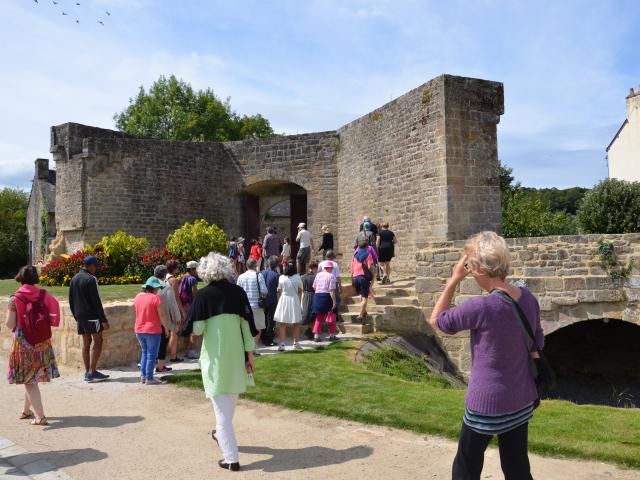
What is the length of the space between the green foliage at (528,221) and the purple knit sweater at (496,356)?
25490 mm

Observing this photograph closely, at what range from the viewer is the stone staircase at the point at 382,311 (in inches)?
407

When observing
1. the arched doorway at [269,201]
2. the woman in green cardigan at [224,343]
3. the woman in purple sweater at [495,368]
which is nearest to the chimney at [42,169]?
the arched doorway at [269,201]

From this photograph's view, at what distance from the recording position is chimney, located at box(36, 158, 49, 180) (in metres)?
36.7

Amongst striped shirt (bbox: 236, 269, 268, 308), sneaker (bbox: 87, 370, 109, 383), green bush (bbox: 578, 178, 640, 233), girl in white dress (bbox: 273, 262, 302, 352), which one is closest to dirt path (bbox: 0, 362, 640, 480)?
sneaker (bbox: 87, 370, 109, 383)

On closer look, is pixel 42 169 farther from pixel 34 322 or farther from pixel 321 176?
pixel 34 322

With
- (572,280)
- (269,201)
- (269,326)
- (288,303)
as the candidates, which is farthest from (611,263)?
(269,201)

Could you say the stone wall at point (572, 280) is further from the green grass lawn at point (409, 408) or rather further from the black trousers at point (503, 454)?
the black trousers at point (503, 454)

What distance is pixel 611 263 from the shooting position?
29.0ft

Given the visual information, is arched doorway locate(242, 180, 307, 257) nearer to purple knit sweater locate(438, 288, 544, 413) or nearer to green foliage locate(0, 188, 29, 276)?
purple knit sweater locate(438, 288, 544, 413)

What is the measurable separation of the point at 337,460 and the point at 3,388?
495 centimetres

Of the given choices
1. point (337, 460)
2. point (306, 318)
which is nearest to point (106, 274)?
point (306, 318)

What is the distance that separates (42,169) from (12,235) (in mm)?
6662

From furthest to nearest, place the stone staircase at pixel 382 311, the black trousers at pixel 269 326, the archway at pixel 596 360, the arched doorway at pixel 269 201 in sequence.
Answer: the arched doorway at pixel 269 201
the archway at pixel 596 360
the stone staircase at pixel 382 311
the black trousers at pixel 269 326

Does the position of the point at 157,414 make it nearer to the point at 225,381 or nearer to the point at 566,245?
the point at 225,381
